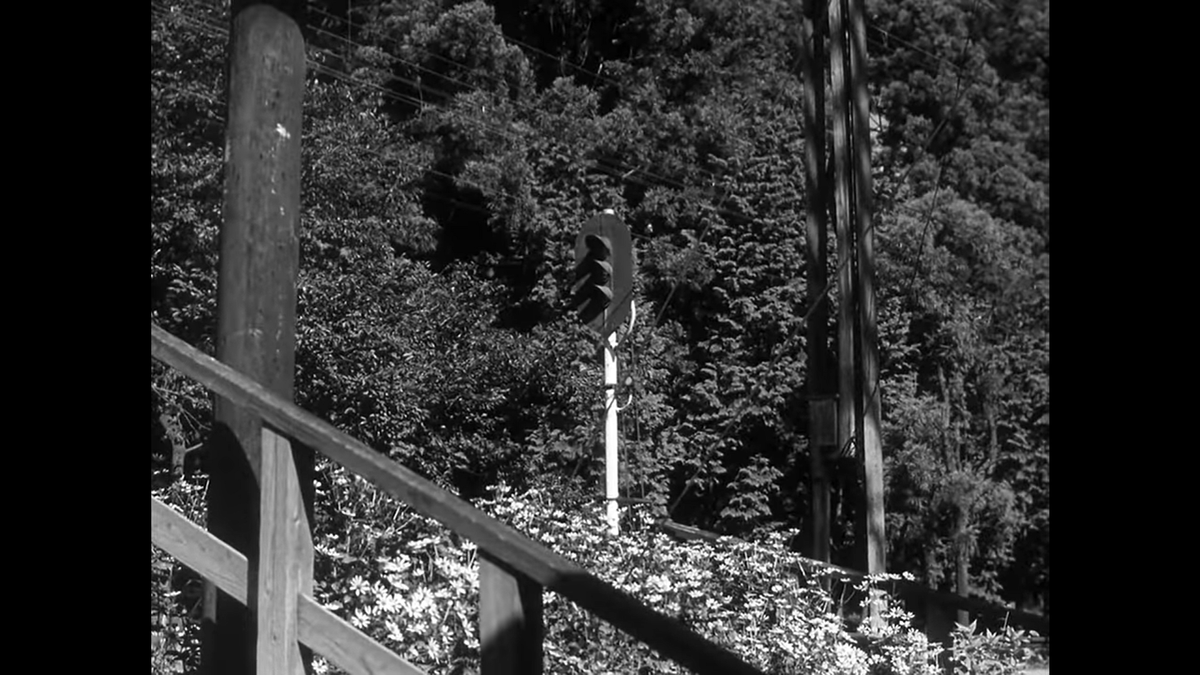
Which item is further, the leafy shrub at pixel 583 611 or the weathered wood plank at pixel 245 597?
the leafy shrub at pixel 583 611

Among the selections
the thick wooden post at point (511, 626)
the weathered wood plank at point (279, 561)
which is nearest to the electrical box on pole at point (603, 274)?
the weathered wood plank at point (279, 561)

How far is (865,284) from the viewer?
9.25 metres

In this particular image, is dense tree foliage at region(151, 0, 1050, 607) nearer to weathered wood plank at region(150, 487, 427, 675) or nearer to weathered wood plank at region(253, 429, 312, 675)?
weathered wood plank at region(150, 487, 427, 675)

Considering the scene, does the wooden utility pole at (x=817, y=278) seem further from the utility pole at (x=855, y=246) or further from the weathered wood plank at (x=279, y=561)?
the weathered wood plank at (x=279, y=561)

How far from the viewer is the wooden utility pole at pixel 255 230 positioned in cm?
316

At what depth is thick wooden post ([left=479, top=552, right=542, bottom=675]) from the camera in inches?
91.7

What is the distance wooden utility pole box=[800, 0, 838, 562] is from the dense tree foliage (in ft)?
8.12

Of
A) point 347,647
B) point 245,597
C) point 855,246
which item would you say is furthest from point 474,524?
point 855,246

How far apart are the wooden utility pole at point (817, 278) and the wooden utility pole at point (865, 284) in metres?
0.28

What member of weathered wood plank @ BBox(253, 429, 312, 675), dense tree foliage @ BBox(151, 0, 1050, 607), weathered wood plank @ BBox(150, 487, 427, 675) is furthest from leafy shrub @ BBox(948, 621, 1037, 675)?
dense tree foliage @ BBox(151, 0, 1050, 607)

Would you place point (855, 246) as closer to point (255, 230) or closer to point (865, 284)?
point (865, 284)

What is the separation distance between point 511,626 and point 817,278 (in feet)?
24.9

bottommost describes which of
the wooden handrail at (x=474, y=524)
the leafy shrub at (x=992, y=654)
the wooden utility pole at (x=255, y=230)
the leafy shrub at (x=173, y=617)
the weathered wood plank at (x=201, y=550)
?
the leafy shrub at (x=992, y=654)
